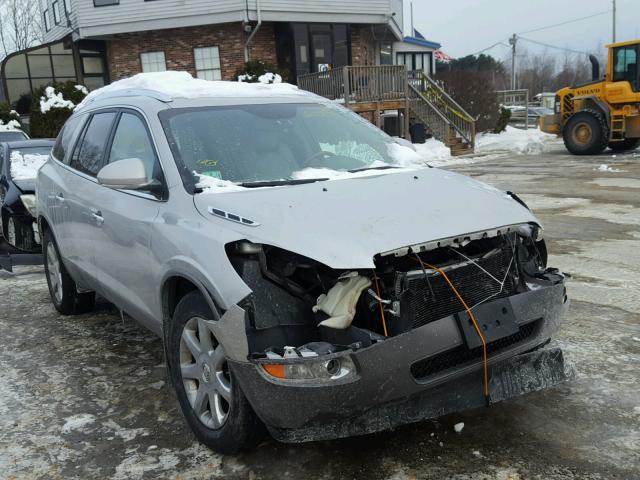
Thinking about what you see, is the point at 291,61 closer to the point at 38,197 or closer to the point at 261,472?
the point at 38,197

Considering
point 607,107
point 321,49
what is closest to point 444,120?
point 607,107

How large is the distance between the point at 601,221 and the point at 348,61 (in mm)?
17951

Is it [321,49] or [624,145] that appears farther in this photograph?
[321,49]

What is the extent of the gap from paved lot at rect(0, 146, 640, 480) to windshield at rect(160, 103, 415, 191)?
1.39 metres

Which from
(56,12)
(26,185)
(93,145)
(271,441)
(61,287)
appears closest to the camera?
(271,441)

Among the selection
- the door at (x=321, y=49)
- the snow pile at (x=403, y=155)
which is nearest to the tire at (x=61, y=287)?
the snow pile at (x=403, y=155)

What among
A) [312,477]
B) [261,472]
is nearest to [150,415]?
[261,472]

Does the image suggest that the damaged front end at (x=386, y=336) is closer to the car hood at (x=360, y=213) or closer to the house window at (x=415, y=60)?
the car hood at (x=360, y=213)

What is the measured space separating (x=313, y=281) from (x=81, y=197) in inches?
88.3

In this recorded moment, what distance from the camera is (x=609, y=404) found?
Answer: 11.2ft

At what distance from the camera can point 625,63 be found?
17.4 m

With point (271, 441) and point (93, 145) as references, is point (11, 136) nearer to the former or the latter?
point (93, 145)

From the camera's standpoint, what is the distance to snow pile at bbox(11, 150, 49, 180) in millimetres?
8725

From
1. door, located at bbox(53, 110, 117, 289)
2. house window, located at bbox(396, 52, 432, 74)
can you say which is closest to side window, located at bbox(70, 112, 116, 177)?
door, located at bbox(53, 110, 117, 289)
